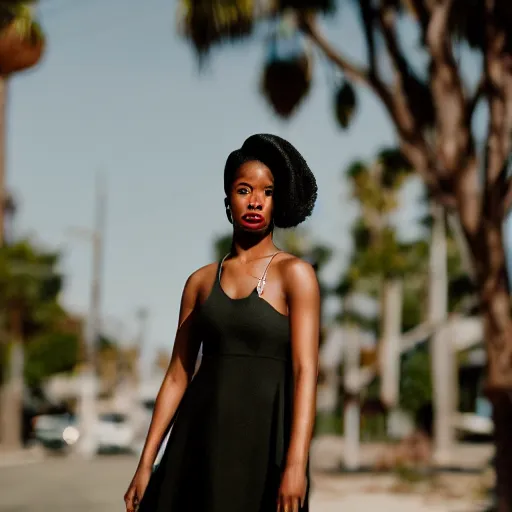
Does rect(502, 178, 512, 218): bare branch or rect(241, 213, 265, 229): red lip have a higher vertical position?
rect(502, 178, 512, 218): bare branch

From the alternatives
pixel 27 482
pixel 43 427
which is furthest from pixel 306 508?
pixel 43 427

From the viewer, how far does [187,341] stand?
3.29 meters

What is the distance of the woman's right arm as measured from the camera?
10.6 ft

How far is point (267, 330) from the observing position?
3.06 meters

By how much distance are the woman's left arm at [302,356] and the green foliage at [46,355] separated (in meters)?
42.4

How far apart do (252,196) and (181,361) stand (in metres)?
0.55

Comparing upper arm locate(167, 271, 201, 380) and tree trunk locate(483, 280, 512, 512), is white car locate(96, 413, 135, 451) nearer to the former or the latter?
tree trunk locate(483, 280, 512, 512)

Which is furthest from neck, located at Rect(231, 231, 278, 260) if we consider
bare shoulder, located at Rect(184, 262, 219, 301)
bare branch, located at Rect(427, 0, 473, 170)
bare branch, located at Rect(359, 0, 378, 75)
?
bare branch, located at Rect(359, 0, 378, 75)

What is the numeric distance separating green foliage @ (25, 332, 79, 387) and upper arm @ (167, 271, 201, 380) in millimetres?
42091

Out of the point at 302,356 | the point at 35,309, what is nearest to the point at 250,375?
the point at 302,356

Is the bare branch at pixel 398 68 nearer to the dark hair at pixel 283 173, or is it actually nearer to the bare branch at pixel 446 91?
the bare branch at pixel 446 91

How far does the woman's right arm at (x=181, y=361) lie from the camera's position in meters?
3.22

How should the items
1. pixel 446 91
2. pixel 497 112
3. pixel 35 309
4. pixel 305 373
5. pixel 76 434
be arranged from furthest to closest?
1. pixel 35 309
2. pixel 76 434
3. pixel 446 91
4. pixel 497 112
5. pixel 305 373

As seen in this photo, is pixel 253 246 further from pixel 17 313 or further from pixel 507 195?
pixel 17 313
